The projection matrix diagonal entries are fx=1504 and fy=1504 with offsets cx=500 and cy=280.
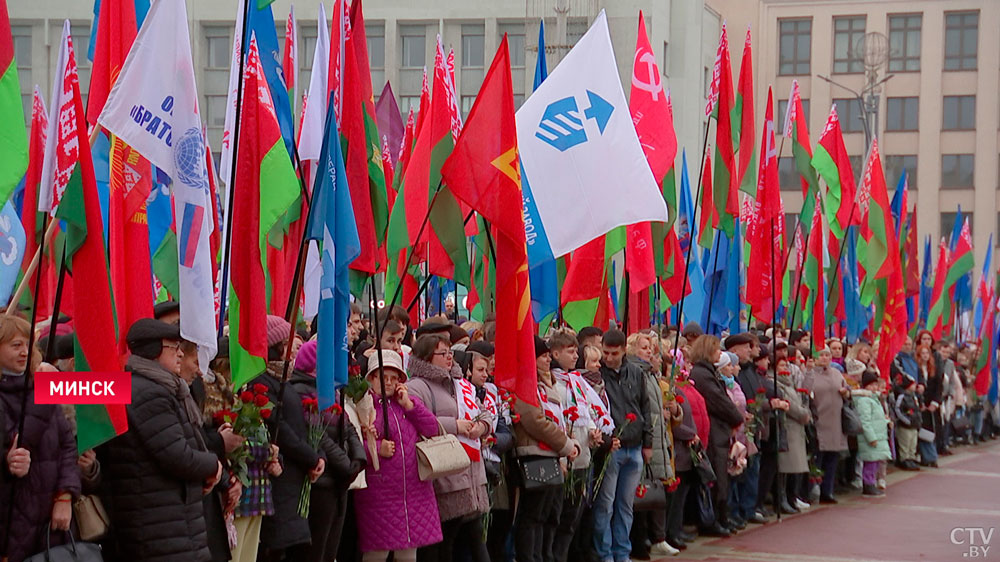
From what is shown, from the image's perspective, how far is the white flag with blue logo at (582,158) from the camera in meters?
11.5

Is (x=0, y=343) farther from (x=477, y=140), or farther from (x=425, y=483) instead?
(x=477, y=140)

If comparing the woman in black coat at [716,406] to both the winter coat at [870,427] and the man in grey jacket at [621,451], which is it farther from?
the winter coat at [870,427]

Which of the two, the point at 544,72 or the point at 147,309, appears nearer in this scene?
the point at 147,309

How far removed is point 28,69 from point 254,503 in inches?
1764

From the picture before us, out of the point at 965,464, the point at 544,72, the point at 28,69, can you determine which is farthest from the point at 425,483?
the point at 28,69

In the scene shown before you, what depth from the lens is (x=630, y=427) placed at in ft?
38.7

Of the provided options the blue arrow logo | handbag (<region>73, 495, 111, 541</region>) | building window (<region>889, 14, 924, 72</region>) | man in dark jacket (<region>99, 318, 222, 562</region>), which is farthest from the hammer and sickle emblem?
building window (<region>889, 14, 924, 72</region>)

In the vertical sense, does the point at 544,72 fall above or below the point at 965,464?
above

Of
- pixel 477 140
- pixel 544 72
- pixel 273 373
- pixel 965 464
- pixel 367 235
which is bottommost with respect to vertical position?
pixel 965 464

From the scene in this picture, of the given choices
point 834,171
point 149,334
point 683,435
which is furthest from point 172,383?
point 834,171

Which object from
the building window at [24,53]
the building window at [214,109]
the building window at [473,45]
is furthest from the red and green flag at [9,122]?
the building window at [473,45]

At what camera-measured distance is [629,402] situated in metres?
11.9

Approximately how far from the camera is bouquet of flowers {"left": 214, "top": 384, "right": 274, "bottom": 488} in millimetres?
7727

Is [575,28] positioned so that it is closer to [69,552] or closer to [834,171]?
[834,171]
